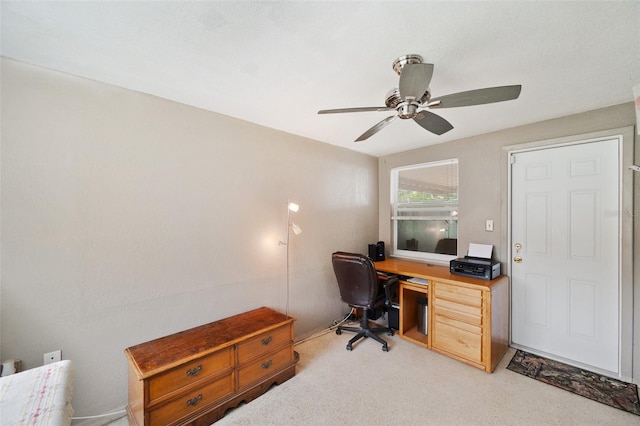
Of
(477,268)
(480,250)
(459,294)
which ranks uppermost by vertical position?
(480,250)

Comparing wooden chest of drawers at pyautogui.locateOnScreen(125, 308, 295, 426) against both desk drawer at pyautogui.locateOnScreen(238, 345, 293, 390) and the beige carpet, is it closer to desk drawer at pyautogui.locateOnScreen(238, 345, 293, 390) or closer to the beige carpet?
desk drawer at pyautogui.locateOnScreen(238, 345, 293, 390)

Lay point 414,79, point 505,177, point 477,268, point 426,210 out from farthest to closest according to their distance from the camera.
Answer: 1. point 426,210
2. point 505,177
3. point 477,268
4. point 414,79

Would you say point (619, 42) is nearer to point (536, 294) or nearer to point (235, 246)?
point (536, 294)

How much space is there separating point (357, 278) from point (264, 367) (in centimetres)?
117

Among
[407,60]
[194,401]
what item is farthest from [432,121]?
[194,401]

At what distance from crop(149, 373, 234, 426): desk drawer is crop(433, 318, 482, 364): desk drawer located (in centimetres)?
200

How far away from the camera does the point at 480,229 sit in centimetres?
279

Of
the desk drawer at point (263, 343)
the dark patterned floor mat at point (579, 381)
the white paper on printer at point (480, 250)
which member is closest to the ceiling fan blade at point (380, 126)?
the desk drawer at point (263, 343)

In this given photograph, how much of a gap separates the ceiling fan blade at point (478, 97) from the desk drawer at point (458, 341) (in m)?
2.03

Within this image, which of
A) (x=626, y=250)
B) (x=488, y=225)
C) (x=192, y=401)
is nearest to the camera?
(x=192, y=401)

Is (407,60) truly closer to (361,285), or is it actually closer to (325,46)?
(325,46)

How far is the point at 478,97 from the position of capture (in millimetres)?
1324

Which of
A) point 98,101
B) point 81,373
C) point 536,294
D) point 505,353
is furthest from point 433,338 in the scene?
point 98,101

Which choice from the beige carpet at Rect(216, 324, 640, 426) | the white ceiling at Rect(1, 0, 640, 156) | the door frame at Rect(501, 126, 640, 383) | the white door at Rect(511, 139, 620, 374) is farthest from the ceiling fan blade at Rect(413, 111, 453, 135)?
the beige carpet at Rect(216, 324, 640, 426)
